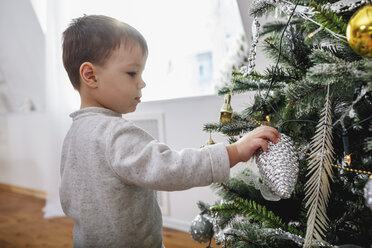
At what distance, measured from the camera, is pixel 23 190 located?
277 cm

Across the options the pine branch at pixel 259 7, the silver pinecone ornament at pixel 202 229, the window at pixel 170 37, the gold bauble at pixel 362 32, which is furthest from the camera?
the window at pixel 170 37

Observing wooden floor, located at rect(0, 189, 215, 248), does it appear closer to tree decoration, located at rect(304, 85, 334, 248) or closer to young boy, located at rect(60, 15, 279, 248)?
young boy, located at rect(60, 15, 279, 248)

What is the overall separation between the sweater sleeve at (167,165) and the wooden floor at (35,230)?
782mm

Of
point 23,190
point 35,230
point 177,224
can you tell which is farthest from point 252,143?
point 23,190

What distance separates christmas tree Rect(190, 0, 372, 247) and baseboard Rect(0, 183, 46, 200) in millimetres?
2400

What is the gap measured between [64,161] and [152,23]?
139 centimetres

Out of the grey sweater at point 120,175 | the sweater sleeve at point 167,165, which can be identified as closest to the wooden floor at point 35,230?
the grey sweater at point 120,175

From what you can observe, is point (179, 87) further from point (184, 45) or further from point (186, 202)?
point (186, 202)

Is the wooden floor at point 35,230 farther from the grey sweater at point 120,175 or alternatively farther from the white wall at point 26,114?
the grey sweater at point 120,175

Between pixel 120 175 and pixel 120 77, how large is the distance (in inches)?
9.1

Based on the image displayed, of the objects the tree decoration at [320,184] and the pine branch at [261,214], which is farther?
the pine branch at [261,214]

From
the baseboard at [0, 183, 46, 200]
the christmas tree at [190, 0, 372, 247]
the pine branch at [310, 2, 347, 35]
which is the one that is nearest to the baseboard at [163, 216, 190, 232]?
the christmas tree at [190, 0, 372, 247]

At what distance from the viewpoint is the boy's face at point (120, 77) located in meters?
0.65

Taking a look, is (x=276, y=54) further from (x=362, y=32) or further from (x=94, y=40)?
(x=94, y=40)
